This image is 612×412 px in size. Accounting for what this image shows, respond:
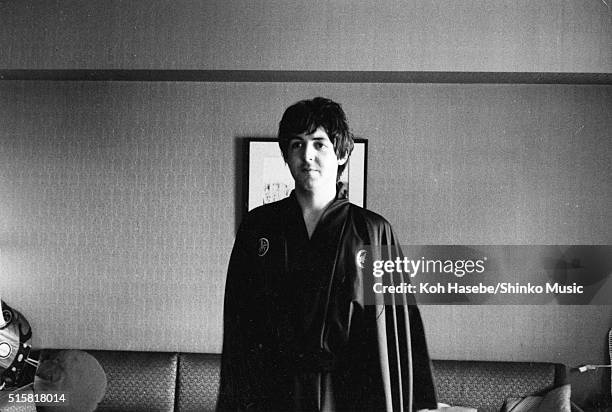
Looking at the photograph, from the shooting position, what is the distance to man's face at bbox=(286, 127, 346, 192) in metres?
0.83

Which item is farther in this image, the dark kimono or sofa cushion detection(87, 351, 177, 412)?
sofa cushion detection(87, 351, 177, 412)

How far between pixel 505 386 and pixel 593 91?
0.44 m

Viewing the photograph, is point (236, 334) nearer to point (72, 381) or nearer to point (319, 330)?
point (319, 330)

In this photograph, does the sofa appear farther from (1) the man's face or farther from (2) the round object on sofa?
(1) the man's face

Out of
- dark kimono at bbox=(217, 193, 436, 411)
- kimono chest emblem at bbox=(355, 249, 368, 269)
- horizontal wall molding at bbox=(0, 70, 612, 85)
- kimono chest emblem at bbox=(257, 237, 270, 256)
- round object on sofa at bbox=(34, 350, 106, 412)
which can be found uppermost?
horizontal wall molding at bbox=(0, 70, 612, 85)

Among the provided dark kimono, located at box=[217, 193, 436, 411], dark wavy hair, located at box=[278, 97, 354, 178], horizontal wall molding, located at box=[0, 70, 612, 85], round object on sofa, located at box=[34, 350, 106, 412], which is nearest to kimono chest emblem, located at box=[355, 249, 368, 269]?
dark kimono, located at box=[217, 193, 436, 411]

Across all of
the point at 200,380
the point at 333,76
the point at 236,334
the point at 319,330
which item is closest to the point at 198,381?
the point at 200,380

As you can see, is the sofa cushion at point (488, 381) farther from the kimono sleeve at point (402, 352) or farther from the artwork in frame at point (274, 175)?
the artwork in frame at point (274, 175)

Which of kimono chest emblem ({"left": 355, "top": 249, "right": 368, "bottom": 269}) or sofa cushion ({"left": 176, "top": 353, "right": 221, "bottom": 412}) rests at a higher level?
kimono chest emblem ({"left": 355, "top": 249, "right": 368, "bottom": 269})

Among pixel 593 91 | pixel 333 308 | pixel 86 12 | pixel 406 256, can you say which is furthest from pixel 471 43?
pixel 86 12

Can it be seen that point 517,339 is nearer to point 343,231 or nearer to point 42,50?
point 343,231

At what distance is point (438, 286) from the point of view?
0.86m

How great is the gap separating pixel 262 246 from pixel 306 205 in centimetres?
8
